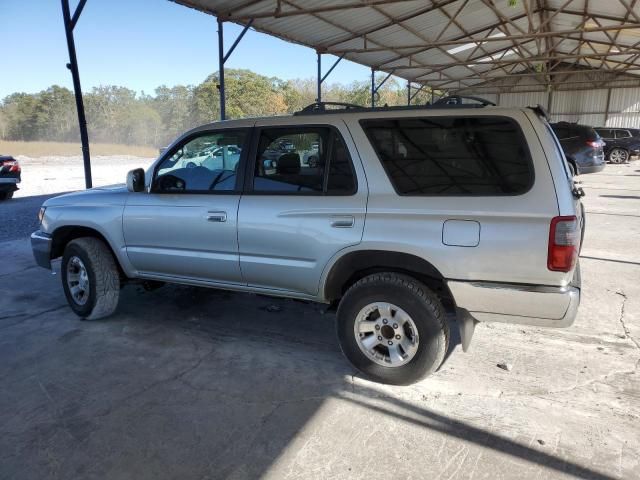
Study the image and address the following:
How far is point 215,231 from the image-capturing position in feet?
12.4

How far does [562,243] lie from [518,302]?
0.44m

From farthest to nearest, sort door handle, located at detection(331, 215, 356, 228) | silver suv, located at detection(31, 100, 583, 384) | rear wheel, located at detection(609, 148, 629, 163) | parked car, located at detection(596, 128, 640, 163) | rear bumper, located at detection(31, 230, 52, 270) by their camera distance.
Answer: rear wheel, located at detection(609, 148, 629, 163) → parked car, located at detection(596, 128, 640, 163) → rear bumper, located at detection(31, 230, 52, 270) → door handle, located at detection(331, 215, 356, 228) → silver suv, located at detection(31, 100, 583, 384)

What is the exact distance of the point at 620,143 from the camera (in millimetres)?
22562

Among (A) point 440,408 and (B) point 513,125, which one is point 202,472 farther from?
(B) point 513,125

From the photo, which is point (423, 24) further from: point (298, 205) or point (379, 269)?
point (379, 269)

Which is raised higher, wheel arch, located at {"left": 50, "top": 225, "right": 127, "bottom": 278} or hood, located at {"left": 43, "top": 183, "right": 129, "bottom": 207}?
hood, located at {"left": 43, "top": 183, "right": 129, "bottom": 207}

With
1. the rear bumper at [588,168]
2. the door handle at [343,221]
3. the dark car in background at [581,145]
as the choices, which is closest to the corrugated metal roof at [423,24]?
the dark car in background at [581,145]

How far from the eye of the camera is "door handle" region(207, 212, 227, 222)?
3.73 meters

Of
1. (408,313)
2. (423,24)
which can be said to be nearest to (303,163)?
(408,313)

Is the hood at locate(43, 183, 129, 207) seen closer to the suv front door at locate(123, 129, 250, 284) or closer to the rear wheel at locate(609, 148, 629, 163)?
the suv front door at locate(123, 129, 250, 284)

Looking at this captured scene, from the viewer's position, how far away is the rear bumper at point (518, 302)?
9.27 ft

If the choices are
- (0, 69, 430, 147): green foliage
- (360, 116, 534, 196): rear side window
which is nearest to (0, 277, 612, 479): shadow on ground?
(360, 116, 534, 196): rear side window

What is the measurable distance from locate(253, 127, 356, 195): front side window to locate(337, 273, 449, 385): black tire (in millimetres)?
701

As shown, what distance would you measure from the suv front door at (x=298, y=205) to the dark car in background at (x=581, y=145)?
1366cm
